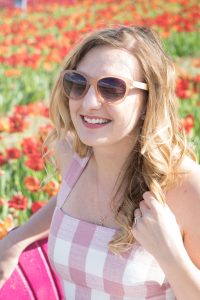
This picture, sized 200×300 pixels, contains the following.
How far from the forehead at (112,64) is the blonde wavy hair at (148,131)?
2cm

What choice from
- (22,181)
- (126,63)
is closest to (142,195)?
(126,63)

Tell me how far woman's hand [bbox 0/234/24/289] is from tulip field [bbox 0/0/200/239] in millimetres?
254

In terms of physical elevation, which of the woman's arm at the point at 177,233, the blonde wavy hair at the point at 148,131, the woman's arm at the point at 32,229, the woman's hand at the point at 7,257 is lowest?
the woman's hand at the point at 7,257

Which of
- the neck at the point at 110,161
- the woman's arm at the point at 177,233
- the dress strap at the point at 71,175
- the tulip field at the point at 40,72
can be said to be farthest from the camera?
the tulip field at the point at 40,72

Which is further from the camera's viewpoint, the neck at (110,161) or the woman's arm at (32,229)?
the woman's arm at (32,229)

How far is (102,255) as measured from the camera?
1835mm

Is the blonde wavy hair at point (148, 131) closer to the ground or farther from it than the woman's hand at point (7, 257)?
farther from it

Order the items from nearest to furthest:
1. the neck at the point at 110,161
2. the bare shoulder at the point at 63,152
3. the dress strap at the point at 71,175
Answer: the neck at the point at 110,161
the dress strap at the point at 71,175
the bare shoulder at the point at 63,152

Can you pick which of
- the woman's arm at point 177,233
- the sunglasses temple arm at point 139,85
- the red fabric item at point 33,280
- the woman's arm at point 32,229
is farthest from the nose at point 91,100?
the red fabric item at point 33,280

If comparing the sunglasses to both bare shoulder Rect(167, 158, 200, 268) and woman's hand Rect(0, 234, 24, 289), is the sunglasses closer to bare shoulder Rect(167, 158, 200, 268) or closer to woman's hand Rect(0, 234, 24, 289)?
bare shoulder Rect(167, 158, 200, 268)

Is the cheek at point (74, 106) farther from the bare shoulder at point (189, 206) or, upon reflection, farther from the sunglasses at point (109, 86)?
the bare shoulder at point (189, 206)

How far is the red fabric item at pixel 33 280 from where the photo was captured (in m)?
2.27

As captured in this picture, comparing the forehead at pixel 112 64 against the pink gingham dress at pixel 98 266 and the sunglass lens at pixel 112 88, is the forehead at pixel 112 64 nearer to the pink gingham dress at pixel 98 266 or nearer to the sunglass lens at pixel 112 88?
the sunglass lens at pixel 112 88

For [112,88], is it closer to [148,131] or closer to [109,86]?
[109,86]
